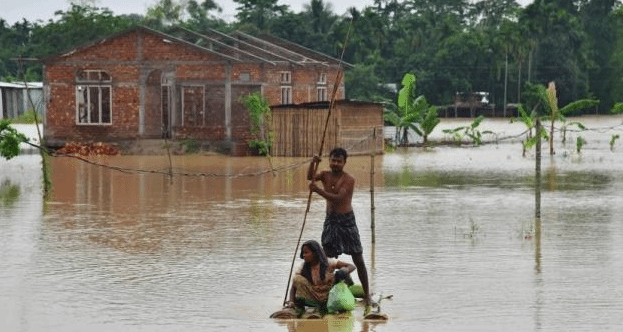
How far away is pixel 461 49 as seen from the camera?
78.1 metres

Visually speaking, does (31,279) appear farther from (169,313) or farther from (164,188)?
(164,188)

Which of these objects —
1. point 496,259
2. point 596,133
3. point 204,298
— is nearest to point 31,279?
point 204,298

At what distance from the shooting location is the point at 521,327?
11.2 meters

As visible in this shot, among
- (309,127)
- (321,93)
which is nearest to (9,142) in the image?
(309,127)

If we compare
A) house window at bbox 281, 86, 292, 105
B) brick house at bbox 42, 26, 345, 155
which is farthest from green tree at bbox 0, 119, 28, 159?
house window at bbox 281, 86, 292, 105

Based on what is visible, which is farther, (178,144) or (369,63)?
(369,63)

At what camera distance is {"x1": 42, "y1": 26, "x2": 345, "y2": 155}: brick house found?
3969 cm

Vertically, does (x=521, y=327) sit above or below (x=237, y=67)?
below

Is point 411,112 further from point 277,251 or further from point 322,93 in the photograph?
point 277,251

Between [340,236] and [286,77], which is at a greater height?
[286,77]

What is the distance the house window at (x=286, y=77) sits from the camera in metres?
42.2

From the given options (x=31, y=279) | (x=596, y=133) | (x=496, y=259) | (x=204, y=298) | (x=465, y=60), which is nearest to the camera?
(x=204, y=298)

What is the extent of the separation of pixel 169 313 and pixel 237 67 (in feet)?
91.2

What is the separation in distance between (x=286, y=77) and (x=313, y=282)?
31092mm
